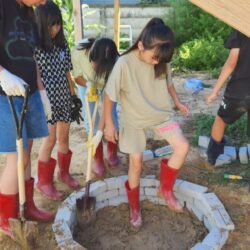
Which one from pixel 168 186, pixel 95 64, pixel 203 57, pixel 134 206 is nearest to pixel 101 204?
pixel 134 206

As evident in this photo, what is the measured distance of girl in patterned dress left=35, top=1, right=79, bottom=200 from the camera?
299cm

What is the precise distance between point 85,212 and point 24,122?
34.3 inches

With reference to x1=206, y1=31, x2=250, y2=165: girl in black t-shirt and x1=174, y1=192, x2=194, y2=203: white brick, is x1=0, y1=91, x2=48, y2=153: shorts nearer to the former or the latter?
x1=174, y1=192, x2=194, y2=203: white brick

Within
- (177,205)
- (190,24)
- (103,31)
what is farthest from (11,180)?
(103,31)

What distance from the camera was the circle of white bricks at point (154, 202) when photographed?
9.14 feet

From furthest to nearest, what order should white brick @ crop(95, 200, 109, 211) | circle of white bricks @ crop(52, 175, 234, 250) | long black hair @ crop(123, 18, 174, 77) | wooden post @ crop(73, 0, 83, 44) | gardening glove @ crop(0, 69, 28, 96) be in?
wooden post @ crop(73, 0, 83, 44)
white brick @ crop(95, 200, 109, 211)
circle of white bricks @ crop(52, 175, 234, 250)
long black hair @ crop(123, 18, 174, 77)
gardening glove @ crop(0, 69, 28, 96)

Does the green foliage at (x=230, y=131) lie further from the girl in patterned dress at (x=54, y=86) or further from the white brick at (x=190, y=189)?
the girl in patterned dress at (x=54, y=86)

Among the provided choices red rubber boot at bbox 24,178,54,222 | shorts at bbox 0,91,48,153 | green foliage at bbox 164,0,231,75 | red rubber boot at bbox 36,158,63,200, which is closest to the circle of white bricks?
red rubber boot at bbox 24,178,54,222

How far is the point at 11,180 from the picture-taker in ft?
A: 8.89

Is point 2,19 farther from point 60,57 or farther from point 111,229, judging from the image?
point 111,229

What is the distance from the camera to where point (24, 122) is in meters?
2.71

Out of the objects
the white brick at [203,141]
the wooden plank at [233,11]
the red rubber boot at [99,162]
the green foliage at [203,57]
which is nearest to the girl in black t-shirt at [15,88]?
the red rubber boot at [99,162]

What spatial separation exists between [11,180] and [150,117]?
3.34 ft

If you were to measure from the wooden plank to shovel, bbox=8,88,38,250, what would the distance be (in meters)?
1.55
